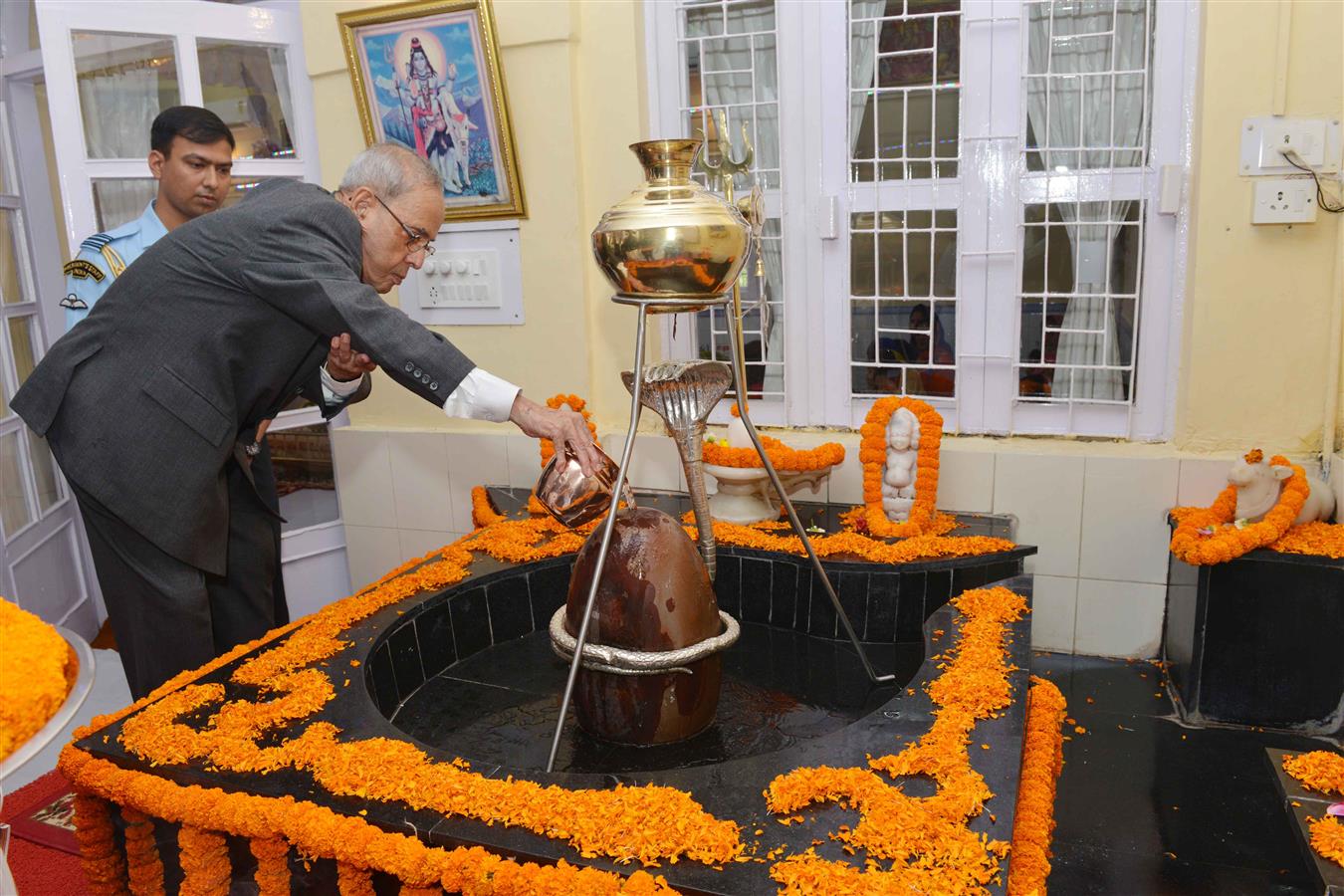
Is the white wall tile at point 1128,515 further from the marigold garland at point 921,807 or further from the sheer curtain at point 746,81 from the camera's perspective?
the marigold garland at point 921,807

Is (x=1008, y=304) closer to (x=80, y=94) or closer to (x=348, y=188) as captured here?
(x=348, y=188)

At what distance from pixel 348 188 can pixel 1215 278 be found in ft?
7.41

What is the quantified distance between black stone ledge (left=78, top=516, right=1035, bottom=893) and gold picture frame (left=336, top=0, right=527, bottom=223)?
1610 millimetres

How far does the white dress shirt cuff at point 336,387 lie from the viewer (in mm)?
2539

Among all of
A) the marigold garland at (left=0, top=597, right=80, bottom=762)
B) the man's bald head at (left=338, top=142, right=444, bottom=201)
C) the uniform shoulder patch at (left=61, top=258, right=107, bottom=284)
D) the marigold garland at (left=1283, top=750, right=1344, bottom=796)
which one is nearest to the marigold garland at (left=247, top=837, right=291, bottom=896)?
the marigold garland at (left=0, top=597, right=80, bottom=762)

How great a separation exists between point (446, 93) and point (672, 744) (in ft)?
7.79

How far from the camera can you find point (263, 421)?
7.77 ft

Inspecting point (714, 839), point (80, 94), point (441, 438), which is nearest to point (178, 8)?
point (80, 94)

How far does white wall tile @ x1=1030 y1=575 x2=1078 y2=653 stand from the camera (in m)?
2.99

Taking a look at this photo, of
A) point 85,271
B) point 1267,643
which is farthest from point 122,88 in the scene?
point 1267,643

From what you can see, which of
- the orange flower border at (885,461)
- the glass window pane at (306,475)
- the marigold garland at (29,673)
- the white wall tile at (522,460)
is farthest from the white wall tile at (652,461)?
the marigold garland at (29,673)

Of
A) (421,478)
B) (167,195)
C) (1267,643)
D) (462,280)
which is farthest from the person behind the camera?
(421,478)

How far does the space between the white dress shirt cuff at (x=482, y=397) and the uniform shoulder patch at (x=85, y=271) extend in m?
1.43

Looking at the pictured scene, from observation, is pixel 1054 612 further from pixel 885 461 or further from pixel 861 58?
pixel 861 58
